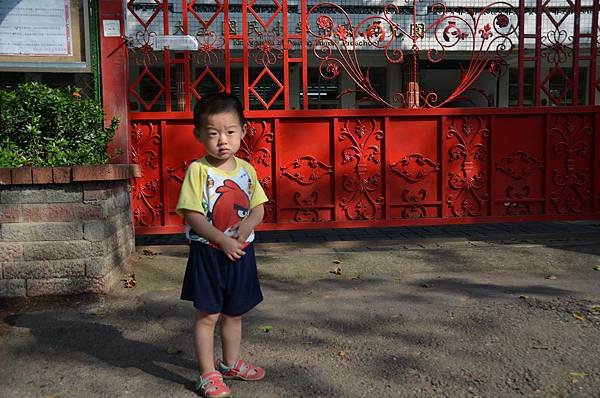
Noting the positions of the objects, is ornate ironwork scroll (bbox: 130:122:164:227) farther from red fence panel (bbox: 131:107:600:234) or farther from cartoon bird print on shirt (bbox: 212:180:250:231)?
cartoon bird print on shirt (bbox: 212:180:250:231)

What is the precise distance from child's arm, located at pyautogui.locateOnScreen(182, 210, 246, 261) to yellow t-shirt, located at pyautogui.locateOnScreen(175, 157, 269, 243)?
4 centimetres

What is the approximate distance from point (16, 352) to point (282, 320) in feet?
5.11

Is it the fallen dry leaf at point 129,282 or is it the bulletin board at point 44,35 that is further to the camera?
the bulletin board at point 44,35

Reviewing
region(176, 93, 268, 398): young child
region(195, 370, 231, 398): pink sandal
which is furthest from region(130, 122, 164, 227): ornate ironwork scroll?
region(195, 370, 231, 398): pink sandal

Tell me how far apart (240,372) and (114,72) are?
3238 millimetres

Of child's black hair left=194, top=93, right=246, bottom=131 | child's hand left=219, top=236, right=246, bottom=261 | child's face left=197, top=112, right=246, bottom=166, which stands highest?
child's black hair left=194, top=93, right=246, bottom=131

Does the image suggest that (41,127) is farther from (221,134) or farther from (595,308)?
(595,308)

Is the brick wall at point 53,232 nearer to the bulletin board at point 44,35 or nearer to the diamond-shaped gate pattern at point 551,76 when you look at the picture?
the bulletin board at point 44,35

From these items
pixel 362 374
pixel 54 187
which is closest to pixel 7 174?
pixel 54 187

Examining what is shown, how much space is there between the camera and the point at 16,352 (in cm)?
291

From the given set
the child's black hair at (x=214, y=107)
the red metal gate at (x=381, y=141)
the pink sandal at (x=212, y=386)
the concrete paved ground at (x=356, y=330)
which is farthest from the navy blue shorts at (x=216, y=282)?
the red metal gate at (x=381, y=141)

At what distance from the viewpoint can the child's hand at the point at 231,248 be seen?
2.30 m

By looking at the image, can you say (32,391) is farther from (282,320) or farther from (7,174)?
(7,174)

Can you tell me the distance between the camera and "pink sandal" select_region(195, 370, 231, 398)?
232 cm
